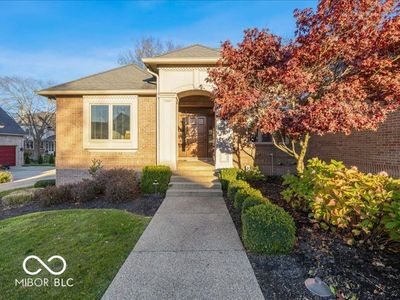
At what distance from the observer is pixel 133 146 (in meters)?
9.64

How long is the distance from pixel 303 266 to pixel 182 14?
48.7ft

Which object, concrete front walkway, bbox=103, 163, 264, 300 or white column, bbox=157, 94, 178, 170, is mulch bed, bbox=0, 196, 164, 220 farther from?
white column, bbox=157, 94, 178, 170

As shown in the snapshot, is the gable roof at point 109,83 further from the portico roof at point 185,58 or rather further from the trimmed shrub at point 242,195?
the trimmed shrub at point 242,195

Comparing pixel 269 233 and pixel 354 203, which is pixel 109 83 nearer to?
pixel 269 233

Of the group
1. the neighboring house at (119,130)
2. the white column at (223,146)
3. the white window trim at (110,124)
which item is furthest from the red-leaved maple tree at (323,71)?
the white window trim at (110,124)

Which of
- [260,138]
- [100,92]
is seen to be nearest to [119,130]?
[100,92]

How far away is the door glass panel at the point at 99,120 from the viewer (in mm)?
9750

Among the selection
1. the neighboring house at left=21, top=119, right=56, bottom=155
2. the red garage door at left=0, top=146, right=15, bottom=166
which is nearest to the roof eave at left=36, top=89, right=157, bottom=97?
the red garage door at left=0, top=146, right=15, bottom=166

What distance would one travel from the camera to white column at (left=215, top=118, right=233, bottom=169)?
888cm

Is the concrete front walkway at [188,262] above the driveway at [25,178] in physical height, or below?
above

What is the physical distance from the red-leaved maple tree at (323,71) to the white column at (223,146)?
142 inches

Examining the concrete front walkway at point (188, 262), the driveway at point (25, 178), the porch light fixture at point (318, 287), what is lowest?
the driveway at point (25, 178)

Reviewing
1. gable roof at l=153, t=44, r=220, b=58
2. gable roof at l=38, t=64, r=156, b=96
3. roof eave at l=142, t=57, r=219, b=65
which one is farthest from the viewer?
gable roof at l=38, t=64, r=156, b=96

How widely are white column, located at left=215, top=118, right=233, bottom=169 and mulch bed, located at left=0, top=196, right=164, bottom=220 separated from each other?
2.90 meters
